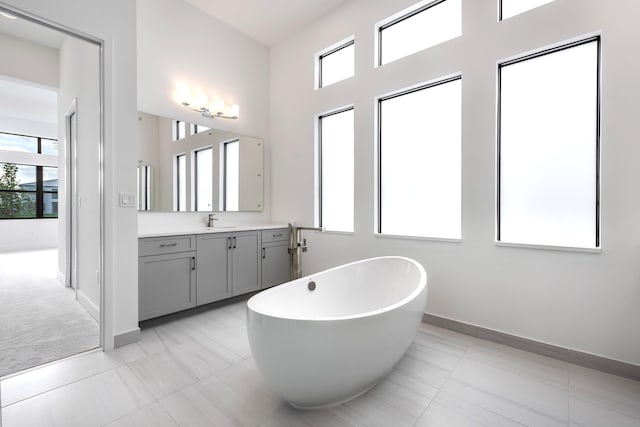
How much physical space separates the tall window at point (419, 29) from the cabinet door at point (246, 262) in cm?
241

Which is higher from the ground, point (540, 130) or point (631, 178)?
point (540, 130)

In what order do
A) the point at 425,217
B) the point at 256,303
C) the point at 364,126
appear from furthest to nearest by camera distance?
1. the point at 364,126
2. the point at 425,217
3. the point at 256,303

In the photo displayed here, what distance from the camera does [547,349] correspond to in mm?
2121

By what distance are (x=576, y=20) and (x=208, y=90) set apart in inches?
137

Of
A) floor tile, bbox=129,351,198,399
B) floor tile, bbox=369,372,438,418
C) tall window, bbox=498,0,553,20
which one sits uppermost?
tall window, bbox=498,0,553,20

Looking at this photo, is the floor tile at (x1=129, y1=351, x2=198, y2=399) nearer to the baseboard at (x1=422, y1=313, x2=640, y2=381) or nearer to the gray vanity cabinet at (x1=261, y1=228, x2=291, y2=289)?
the gray vanity cabinet at (x1=261, y1=228, x2=291, y2=289)

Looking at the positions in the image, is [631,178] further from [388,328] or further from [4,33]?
[4,33]

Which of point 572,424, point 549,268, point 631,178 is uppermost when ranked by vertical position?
point 631,178

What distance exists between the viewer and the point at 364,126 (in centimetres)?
320

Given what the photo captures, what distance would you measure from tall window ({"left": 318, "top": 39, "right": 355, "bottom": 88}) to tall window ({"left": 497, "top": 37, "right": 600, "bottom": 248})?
5.46ft

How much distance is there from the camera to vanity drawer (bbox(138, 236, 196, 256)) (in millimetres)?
2553

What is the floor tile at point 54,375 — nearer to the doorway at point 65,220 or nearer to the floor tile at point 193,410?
the doorway at point 65,220

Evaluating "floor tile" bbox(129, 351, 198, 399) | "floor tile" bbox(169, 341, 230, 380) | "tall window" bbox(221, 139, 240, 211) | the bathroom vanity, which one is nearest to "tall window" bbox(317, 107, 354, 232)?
the bathroom vanity

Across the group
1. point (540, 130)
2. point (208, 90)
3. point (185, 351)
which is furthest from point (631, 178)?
point (208, 90)
